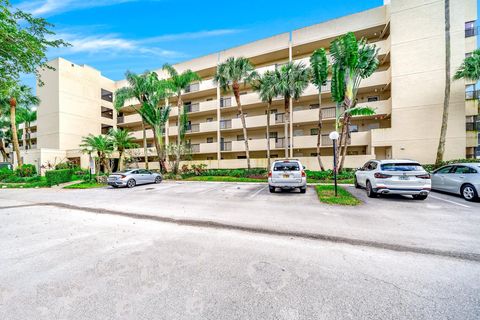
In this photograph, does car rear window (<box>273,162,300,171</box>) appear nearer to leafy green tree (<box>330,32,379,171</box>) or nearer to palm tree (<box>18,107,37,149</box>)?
leafy green tree (<box>330,32,379,171</box>)

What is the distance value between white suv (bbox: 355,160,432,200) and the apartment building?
12.0m

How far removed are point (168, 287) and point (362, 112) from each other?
14.6 metres

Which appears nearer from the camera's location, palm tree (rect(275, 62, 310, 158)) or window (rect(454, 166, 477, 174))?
window (rect(454, 166, 477, 174))

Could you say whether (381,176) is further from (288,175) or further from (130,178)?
(130,178)

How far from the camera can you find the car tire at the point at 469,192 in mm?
8078

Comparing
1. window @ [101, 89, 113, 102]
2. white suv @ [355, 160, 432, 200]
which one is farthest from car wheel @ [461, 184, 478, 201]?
window @ [101, 89, 113, 102]

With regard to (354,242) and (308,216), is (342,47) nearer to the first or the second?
(308,216)

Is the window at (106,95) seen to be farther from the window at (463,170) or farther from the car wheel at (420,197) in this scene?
the window at (463,170)

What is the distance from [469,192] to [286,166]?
756 cm

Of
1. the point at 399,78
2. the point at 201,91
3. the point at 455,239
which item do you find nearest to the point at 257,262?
the point at 455,239

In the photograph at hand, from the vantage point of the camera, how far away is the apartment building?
17406 millimetres

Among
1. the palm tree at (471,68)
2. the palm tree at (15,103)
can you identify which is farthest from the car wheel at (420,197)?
the palm tree at (15,103)

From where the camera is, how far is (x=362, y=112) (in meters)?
13.1

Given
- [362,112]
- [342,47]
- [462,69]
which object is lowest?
[362,112]
